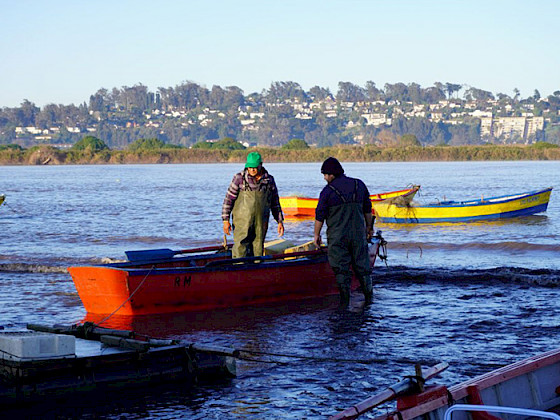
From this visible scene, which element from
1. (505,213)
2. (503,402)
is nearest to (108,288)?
(503,402)

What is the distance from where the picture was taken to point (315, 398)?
7.82m

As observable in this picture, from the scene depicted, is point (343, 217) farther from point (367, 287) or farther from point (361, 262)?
point (367, 287)

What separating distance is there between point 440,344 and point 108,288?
4404 mm

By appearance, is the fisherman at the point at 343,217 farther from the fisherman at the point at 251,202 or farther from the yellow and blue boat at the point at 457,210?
the yellow and blue boat at the point at 457,210

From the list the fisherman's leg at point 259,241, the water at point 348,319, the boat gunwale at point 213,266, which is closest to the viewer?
the water at point 348,319

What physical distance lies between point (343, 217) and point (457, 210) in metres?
16.8

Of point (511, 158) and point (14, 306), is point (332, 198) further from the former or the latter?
point (511, 158)

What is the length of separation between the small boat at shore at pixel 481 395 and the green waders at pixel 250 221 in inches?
227

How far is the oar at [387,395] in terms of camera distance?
5229 mm

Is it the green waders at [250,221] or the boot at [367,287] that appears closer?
the boot at [367,287]

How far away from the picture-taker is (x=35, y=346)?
23.5ft

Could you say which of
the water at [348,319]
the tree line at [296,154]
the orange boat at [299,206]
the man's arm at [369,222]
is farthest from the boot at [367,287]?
the tree line at [296,154]

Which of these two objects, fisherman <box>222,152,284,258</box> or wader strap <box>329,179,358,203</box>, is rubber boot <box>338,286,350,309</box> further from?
wader strap <box>329,179,358,203</box>

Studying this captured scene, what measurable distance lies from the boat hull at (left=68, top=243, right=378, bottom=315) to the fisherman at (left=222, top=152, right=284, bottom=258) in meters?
0.45
